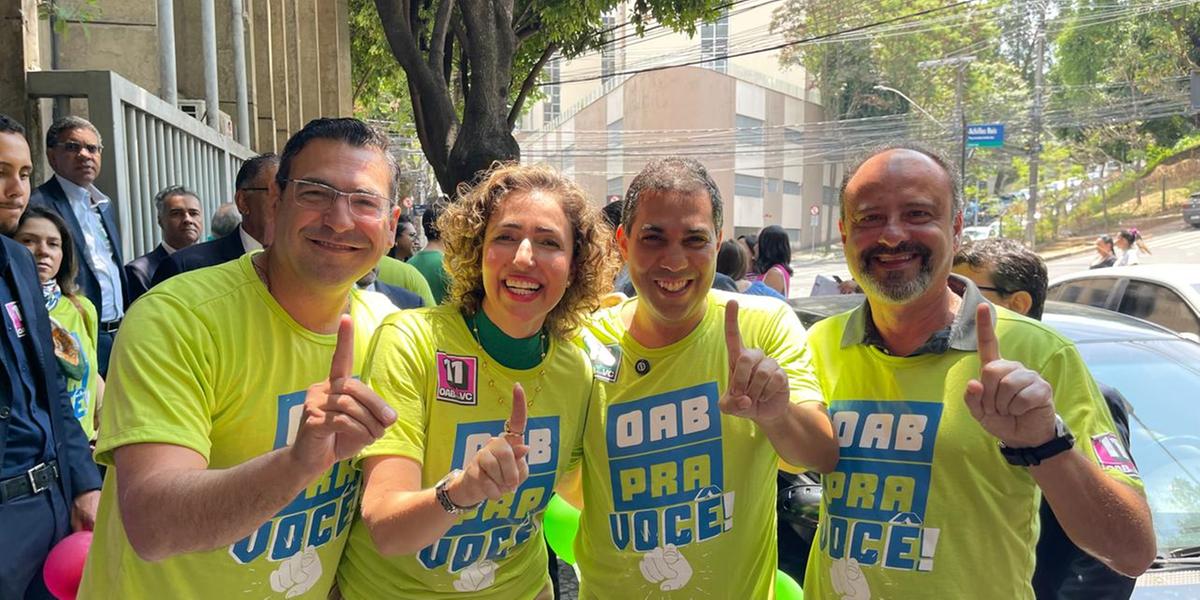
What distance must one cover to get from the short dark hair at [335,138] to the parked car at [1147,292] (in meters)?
6.43

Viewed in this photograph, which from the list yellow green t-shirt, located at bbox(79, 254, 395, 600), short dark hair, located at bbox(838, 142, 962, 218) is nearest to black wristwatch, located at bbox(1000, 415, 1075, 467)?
short dark hair, located at bbox(838, 142, 962, 218)

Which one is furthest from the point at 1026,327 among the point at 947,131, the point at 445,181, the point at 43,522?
the point at 947,131

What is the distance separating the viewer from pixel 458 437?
2.13 metres

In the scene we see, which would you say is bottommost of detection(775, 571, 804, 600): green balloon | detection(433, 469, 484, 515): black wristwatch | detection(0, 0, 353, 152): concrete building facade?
detection(775, 571, 804, 600): green balloon

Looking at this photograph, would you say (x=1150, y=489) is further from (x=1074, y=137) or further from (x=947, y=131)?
(x=1074, y=137)

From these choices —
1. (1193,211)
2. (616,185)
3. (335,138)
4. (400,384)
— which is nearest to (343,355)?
(400,384)

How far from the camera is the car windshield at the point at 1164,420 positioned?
3139 millimetres

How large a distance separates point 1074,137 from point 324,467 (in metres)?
46.7

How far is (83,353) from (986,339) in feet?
11.6

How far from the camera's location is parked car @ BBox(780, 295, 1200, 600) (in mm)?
2857

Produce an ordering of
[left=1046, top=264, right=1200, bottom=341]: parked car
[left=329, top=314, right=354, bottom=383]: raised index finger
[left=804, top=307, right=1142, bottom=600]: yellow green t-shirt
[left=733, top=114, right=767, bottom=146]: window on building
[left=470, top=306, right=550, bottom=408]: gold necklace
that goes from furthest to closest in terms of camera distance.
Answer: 1. [left=733, top=114, right=767, bottom=146]: window on building
2. [left=1046, top=264, right=1200, bottom=341]: parked car
3. [left=470, top=306, right=550, bottom=408]: gold necklace
4. [left=804, top=307, right=1142, bottom=600]: yellow green t-shirt
5. [left=329, top=314, right=354, bottom=383]: raised index finger

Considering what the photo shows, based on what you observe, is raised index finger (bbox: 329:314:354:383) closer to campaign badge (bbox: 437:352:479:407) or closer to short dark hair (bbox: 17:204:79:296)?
campaign badge (bbox: 437:352:479:407)

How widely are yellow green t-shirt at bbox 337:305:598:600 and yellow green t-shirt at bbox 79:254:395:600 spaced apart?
0.14 meters

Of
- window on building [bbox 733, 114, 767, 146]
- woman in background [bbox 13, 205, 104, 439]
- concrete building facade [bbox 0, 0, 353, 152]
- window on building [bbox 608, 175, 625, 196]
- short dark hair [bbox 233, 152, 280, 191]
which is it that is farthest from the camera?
window on building [bbox 608, 175, 625, 196]
